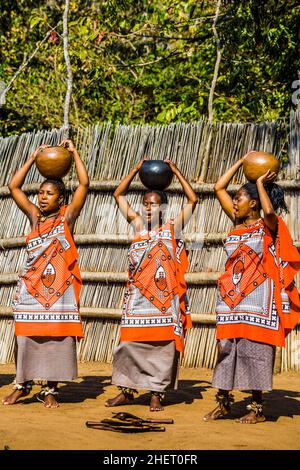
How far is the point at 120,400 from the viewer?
21.3ft

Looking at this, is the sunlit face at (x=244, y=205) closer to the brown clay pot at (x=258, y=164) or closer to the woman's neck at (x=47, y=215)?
the brown clay pot at (x=258, y=164)

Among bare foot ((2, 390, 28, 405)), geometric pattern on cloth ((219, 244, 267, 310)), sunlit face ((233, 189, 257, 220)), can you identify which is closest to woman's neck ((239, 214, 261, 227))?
sunlit face ((233, 189, 257, 220))

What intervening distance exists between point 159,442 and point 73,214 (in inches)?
87.2

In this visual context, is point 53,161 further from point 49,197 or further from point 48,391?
point 48,391

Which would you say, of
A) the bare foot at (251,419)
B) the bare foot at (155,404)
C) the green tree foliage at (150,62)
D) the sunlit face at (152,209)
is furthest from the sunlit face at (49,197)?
the green tree foliage at (150,62)

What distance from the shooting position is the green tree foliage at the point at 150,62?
35.6 feet

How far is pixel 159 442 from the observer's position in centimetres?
498

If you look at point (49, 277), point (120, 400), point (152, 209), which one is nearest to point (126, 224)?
point (152, 209)

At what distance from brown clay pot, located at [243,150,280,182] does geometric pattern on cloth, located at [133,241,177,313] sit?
97 centimetres

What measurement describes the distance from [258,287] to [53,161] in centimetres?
183

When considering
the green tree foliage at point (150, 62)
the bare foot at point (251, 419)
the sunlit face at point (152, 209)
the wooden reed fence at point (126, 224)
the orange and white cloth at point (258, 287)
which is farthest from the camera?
the green tree foliage at point (150, 62)

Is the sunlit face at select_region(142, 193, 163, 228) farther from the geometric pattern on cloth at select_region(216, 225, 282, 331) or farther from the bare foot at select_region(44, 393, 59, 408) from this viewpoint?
the bare foot at select_region(44, 393, 59, 408)

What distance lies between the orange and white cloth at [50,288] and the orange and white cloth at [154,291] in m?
0.42
